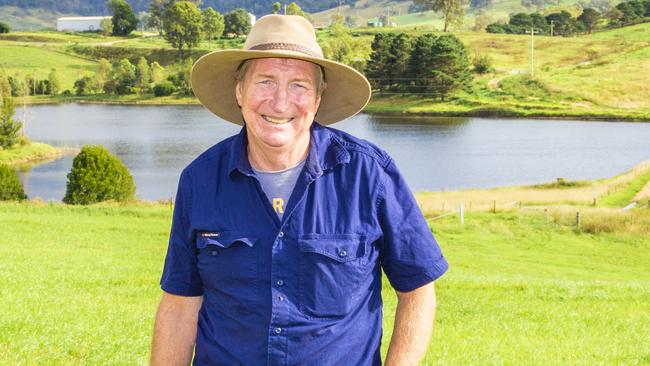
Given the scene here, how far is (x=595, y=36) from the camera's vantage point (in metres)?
160

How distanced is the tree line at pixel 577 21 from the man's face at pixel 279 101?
17498cm

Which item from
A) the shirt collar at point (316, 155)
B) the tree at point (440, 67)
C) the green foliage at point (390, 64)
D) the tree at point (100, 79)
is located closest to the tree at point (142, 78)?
the tree at point (100, 79)

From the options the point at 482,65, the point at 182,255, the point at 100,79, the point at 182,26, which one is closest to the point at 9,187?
the point at 182,255

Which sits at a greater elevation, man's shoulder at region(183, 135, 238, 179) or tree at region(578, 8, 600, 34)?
man's shoulder at region(183, 135, 238, 179)

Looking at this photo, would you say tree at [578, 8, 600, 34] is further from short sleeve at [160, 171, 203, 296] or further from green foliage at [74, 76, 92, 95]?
short sleeve at [160, 171, 203, 296]

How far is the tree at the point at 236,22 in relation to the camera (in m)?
191

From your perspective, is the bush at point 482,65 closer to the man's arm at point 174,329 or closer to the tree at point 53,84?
the tree at point 53,84

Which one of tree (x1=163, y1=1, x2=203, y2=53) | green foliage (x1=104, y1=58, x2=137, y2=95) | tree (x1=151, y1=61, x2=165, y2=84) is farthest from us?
tree (x1=163, y1=1, x2=203, y2=53)

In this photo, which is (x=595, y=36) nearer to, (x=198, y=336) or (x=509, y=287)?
(x=509, y=287)

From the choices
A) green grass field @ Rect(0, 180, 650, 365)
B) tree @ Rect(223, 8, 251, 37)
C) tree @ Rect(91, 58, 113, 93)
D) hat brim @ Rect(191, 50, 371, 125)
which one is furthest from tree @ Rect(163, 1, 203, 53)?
hat brim @ Rect(191, 50, 371, 125)

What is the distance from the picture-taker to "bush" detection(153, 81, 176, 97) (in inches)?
5591

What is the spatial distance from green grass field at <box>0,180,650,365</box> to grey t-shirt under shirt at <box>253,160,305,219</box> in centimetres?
344

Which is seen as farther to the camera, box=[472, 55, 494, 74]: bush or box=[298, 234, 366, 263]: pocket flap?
box=[472, 55, 494, 74]: bush

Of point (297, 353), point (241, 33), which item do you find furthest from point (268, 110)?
point (241, 33)
